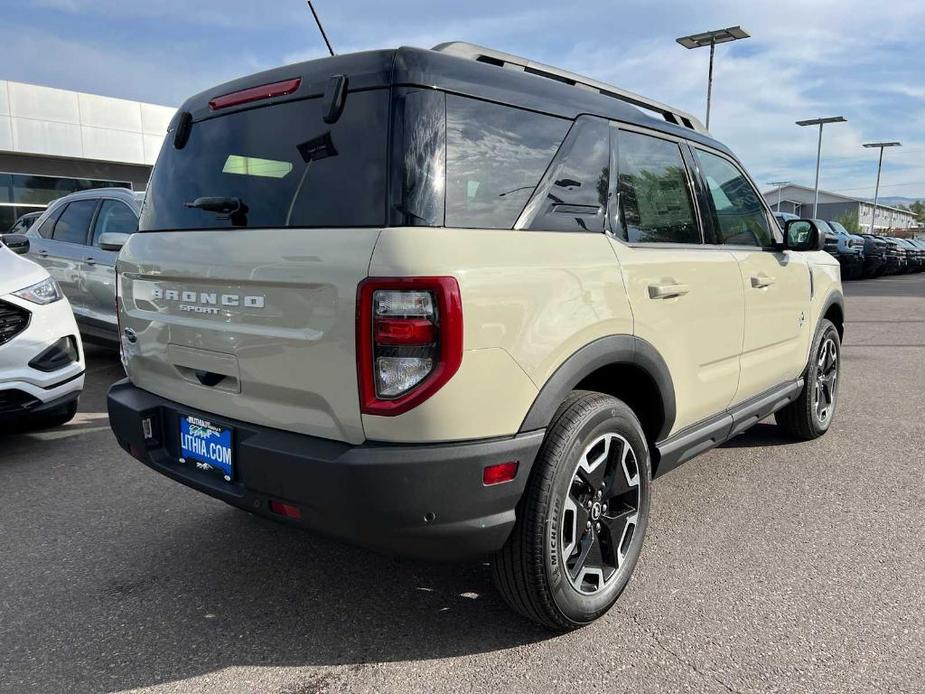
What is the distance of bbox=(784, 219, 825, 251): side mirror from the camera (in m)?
3.88

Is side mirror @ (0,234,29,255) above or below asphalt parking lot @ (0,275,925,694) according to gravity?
above

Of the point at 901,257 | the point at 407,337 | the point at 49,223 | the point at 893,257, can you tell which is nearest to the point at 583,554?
the point at 407,337

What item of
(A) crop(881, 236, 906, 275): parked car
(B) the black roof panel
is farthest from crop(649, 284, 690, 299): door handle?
(A) crop(881, 236, 906, 275): parked car

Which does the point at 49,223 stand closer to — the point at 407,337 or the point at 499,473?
the point at 407,337

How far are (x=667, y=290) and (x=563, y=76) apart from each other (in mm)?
960

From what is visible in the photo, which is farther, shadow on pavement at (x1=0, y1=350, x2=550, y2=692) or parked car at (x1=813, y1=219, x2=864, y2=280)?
parked car at (x1=813, y1=219, x2=864, y2=280)

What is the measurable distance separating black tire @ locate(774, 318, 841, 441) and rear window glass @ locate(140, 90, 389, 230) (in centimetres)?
341

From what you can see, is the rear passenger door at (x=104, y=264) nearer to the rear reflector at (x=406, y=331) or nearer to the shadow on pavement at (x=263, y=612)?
the shadow on pavement at (x=263, y=612)

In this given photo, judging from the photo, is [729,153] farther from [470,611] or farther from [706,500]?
[470,611]

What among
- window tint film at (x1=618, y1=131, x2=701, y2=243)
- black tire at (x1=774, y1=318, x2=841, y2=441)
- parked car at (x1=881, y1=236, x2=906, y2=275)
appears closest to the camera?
window tint film at (x1=618, y1=131, x2=701, y2=243)

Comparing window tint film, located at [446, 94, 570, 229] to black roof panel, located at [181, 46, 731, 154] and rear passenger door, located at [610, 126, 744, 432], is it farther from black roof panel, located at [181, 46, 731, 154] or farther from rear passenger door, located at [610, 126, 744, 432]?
rear passenger door, located at [610, 126, 744, 432]

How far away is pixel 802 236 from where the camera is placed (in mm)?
4020

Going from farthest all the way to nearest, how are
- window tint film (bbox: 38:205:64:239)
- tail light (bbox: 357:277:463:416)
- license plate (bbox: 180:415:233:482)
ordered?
window tint film (bbox: 38:205:64:239), license plate (bbox: 180:415:233:482), tail light (bbox: 357:277:463:416)

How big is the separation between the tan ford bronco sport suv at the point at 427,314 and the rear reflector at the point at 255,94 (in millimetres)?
10
